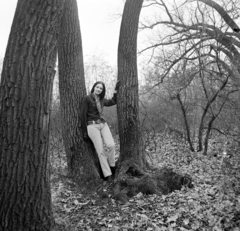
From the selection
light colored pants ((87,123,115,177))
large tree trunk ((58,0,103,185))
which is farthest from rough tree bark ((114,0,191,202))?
large tree trunk ((58,0,103,185))

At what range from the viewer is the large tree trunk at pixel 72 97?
4.97 m

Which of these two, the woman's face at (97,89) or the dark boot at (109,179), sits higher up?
the woman's face at (97,89)

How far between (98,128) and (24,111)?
8.95 ft

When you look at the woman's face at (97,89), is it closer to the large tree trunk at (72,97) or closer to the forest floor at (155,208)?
the large tree trunk at (72,97)

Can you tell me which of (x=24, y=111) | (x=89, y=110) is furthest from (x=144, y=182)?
(x=24, y=111)

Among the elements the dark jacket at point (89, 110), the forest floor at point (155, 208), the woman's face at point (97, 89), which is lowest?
the forest floor at point (155, 208)

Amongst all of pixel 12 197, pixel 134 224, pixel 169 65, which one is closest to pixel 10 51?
pixel 12 197

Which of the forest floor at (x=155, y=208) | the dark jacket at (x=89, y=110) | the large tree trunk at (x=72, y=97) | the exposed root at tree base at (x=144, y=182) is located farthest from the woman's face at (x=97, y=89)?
the forest floor at (x=155, y=208)

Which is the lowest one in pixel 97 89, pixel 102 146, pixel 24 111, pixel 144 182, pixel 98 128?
pixel 144 182

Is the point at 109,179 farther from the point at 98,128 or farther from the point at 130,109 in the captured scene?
the point at 130,109

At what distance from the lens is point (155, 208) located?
165 inches

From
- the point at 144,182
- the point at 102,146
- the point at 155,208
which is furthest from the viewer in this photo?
the point at 102,146

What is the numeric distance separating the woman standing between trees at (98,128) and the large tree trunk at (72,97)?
0.15 m

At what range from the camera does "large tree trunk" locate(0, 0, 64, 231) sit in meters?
2.57
